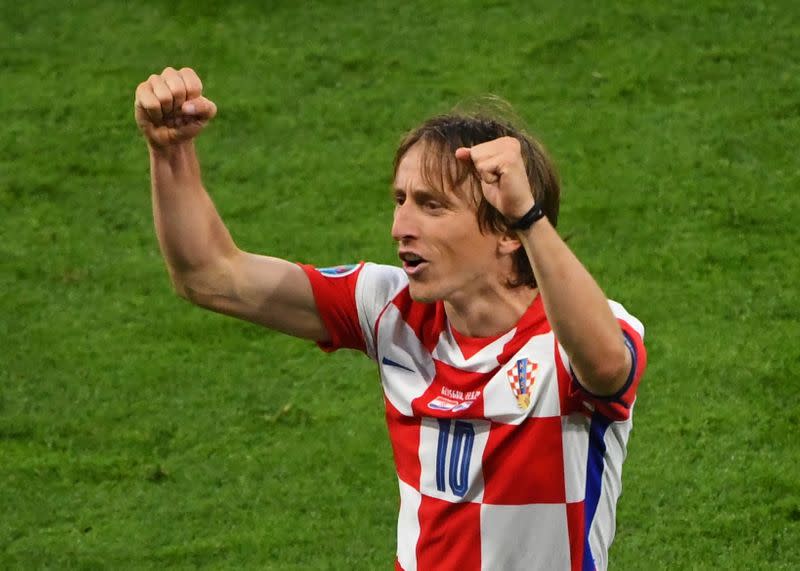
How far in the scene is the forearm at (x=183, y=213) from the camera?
3.21 metres

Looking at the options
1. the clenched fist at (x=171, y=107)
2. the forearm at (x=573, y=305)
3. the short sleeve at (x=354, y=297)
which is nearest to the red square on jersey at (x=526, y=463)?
the forearm at (x=573, y=305)

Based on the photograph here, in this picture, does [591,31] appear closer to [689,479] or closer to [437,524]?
[689,479]

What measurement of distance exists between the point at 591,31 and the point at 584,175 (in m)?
1.42

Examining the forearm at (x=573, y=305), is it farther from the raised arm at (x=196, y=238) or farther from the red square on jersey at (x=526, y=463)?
the raised arm at (x=196, y=238)

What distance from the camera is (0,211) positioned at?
7789 millimetres

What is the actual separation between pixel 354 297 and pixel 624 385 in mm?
726

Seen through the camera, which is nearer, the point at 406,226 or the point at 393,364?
the point at 406,226

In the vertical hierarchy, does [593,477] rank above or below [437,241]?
below

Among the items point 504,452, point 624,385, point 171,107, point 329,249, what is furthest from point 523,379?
point 329,249

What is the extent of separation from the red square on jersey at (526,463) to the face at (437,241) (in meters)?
0.30

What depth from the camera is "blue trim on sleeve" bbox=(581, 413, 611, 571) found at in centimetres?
309

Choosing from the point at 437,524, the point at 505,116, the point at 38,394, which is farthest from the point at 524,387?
the point at 38,394

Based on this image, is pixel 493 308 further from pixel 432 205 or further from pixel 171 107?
pixel 171 107

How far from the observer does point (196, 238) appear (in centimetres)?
325
